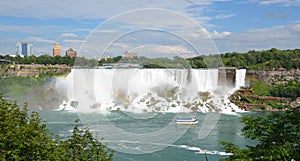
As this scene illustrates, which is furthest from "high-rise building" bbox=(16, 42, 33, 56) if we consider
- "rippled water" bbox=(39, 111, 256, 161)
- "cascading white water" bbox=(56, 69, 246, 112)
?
"rippled water" bbox=(39, 111, 256, 161)

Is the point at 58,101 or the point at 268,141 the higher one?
the point at 268,141

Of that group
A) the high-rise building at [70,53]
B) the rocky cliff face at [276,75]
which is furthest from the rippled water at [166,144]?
the high-rise building at [70,53]

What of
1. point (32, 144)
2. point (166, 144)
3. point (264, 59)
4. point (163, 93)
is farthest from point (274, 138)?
point (264, 59)

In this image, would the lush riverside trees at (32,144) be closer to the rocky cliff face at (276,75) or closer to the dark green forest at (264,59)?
the rocky cliff face at (276,75)

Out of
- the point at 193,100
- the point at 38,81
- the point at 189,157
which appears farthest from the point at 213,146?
the point at 38,81

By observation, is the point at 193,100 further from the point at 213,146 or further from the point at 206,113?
the point at 213,146

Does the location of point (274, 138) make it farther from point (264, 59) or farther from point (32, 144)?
point (264, 59)
